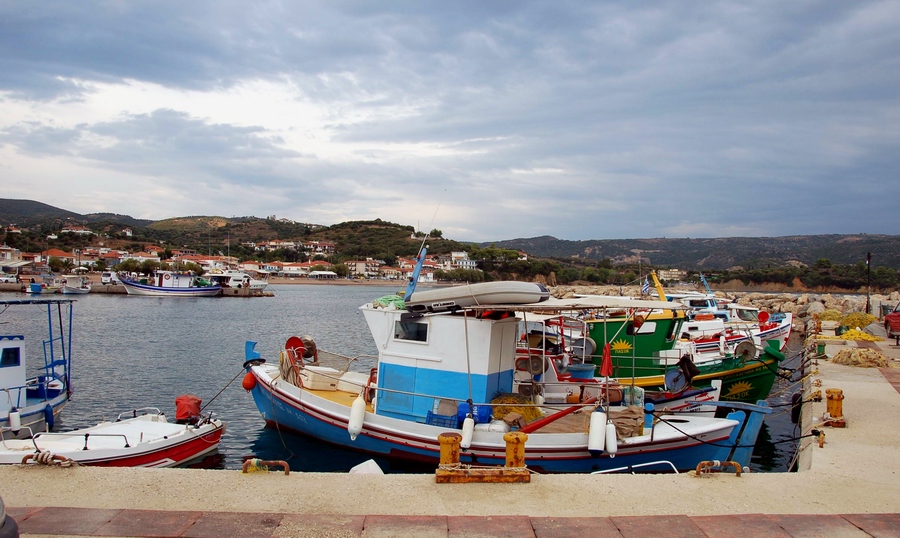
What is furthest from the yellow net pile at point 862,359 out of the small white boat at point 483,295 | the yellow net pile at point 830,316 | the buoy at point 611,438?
the yellow net pile at point 830,316

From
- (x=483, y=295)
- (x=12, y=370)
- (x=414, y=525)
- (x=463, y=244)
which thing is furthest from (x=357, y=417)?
(x=463, y=244)

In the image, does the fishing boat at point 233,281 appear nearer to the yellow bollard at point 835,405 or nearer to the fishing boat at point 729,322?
the fishing boat at point 729,322

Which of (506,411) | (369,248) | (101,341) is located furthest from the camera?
(369,248)

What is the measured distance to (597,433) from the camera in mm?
9594

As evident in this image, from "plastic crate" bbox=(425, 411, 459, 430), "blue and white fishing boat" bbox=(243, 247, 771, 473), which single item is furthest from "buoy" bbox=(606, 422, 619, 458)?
"plastic crate" bbox=(425, 411, 459, 430)

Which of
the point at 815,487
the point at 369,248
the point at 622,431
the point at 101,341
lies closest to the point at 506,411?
the point at 622,431

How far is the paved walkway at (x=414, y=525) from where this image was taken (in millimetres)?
5781

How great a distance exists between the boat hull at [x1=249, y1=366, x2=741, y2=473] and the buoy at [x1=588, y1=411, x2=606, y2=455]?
37 cm

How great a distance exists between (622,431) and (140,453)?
8.17 meters

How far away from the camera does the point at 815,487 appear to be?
7547 millimetres

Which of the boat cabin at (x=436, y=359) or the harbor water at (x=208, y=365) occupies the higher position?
the boat cabin at (x=436, y=359)

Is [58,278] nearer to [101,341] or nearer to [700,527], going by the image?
[101,341]

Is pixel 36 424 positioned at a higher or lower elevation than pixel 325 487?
lower

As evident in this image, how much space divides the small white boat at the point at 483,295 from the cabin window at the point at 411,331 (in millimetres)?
516
